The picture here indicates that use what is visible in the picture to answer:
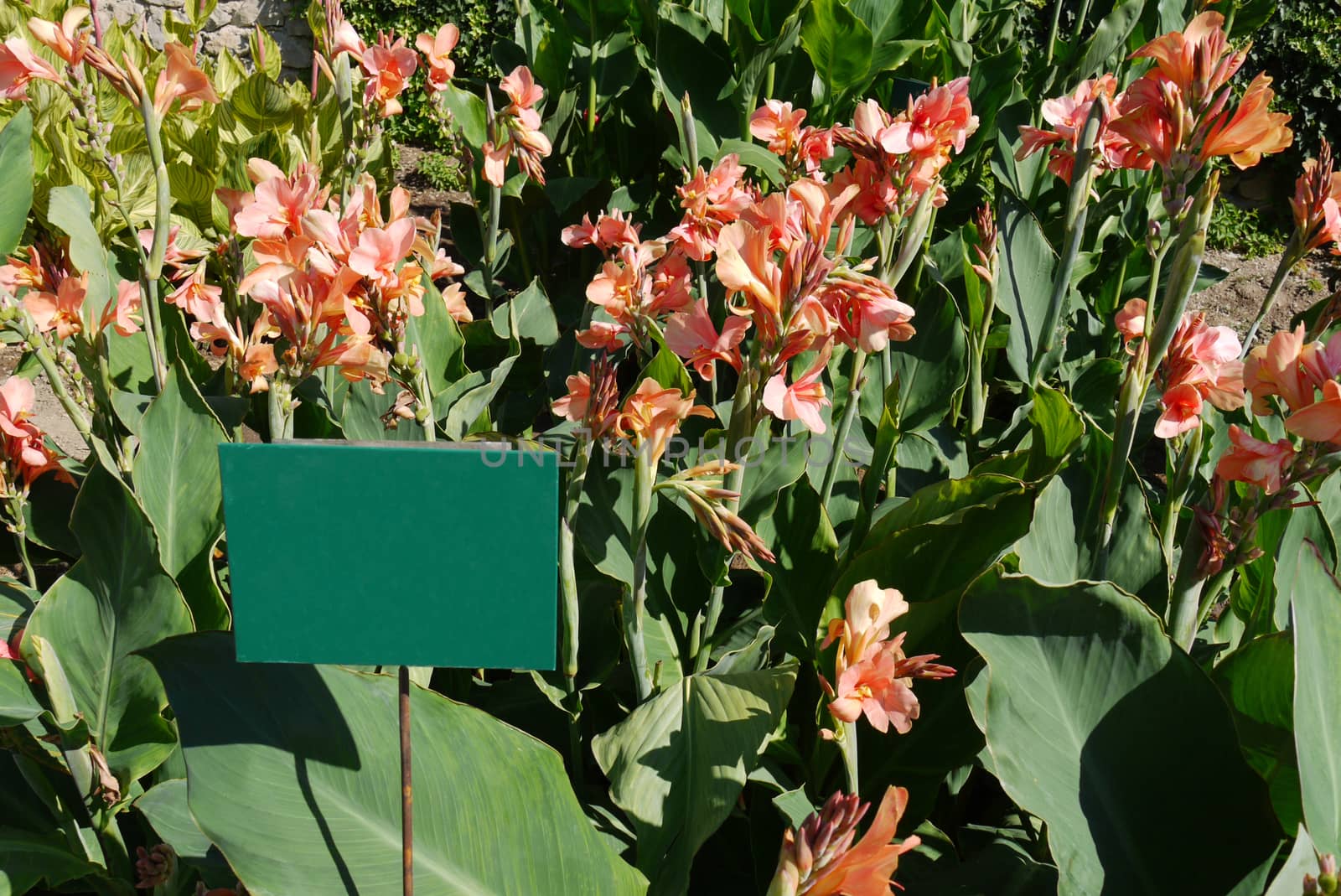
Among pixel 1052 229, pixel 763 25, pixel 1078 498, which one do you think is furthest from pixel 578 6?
pixel 1078 498

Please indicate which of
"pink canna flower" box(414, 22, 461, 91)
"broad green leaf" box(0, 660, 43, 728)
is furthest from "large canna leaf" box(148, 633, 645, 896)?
"pink canna flower" box(414, 22, 461, 91)

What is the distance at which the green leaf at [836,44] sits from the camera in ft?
7.98

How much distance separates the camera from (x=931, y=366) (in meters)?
1.69

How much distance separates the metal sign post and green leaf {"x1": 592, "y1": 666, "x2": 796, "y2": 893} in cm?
29

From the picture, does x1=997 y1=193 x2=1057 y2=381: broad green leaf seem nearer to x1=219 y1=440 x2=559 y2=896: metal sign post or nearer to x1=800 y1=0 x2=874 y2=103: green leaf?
x1=800 y1=0 x2=874 y2=103: green leaf

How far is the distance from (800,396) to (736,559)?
2.53 ft

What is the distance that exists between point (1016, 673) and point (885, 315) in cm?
37

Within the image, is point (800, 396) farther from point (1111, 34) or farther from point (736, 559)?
→ point (1111, 34)

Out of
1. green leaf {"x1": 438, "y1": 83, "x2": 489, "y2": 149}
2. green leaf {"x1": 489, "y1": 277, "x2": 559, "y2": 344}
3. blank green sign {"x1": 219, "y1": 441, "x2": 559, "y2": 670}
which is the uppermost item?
green leaf {"x1": 438, "y1": 83, "x2": 489, "y2": 149}

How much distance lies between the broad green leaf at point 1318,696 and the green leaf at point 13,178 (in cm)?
164

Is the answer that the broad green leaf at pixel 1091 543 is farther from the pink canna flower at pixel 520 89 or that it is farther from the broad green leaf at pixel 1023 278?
the pink canna flower at pixel 520 89

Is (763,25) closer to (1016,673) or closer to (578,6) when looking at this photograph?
(578,6)

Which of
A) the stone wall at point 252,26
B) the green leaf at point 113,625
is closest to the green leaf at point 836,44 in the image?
the green leaf at point 113,625

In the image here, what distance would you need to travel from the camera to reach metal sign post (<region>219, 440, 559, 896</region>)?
2.52ft
